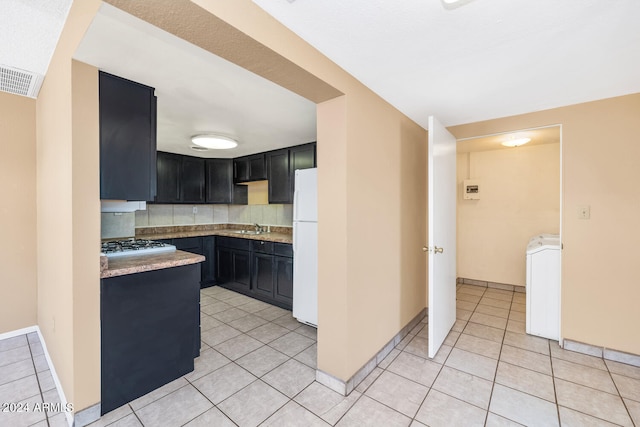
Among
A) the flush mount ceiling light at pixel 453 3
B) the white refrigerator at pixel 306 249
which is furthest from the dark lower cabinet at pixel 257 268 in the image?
the flush mount ceiling light at pixel 453 3

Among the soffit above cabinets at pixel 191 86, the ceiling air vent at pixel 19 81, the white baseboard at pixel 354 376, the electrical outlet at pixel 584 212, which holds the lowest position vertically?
the white baseboard at pixel 354 376

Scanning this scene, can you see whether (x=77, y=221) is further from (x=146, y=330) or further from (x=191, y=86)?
(x=191, y=86)

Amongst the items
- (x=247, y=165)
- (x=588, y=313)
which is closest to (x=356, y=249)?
(x=588, y=313)

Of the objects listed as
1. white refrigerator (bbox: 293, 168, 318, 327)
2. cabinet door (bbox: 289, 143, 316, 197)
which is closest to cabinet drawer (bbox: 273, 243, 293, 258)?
white refrigerator (bbox: 293, 168, 318, 327)

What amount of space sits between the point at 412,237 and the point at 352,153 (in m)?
1.41

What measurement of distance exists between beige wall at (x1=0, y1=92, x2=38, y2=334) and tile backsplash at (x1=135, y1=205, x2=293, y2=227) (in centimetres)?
151

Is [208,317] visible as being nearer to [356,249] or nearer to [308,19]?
[356,249]

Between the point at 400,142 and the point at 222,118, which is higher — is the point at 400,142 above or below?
below

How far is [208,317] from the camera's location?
327 cm

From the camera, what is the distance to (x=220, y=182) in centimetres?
483

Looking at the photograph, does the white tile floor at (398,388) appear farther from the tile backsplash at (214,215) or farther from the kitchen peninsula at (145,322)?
the tile backsplash at (214,215)

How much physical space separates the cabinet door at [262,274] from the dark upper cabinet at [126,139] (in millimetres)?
1982

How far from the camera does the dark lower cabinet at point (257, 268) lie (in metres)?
3.54

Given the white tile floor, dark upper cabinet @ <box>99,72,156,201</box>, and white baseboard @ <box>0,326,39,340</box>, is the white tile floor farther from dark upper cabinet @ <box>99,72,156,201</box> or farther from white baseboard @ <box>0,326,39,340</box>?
dark upper cabinet @ <box>99,72,156,201</box>
